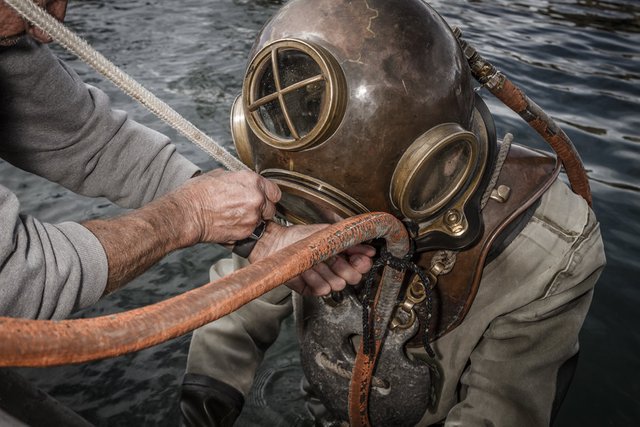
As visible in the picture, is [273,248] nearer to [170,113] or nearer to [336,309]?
[336,309]

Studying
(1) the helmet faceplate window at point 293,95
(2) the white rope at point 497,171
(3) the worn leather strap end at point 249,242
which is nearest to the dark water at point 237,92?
(3) the worn leather strap end at point 249,242

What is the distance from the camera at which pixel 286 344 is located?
3.30 meters

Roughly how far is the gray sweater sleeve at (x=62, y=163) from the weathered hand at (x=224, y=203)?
1.19ft

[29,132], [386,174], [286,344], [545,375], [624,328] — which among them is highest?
[386,174]

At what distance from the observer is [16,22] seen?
1.52 m

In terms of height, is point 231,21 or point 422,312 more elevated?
point 422,312

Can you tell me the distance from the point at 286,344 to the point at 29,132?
2.14 meters

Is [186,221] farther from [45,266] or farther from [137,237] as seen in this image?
[45,266]

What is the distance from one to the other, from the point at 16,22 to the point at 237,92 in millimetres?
5094

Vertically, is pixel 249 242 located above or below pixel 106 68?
below

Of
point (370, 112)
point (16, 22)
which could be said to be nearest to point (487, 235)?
point (370, 112)

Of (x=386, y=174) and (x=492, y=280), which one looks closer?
(x=386, y=174)

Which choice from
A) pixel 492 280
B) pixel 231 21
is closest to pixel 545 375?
pixel 492 280

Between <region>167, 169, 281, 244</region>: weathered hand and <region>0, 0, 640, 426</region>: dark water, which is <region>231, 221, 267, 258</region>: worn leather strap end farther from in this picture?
<region>0, 0, 640, 426</region>: dark water
